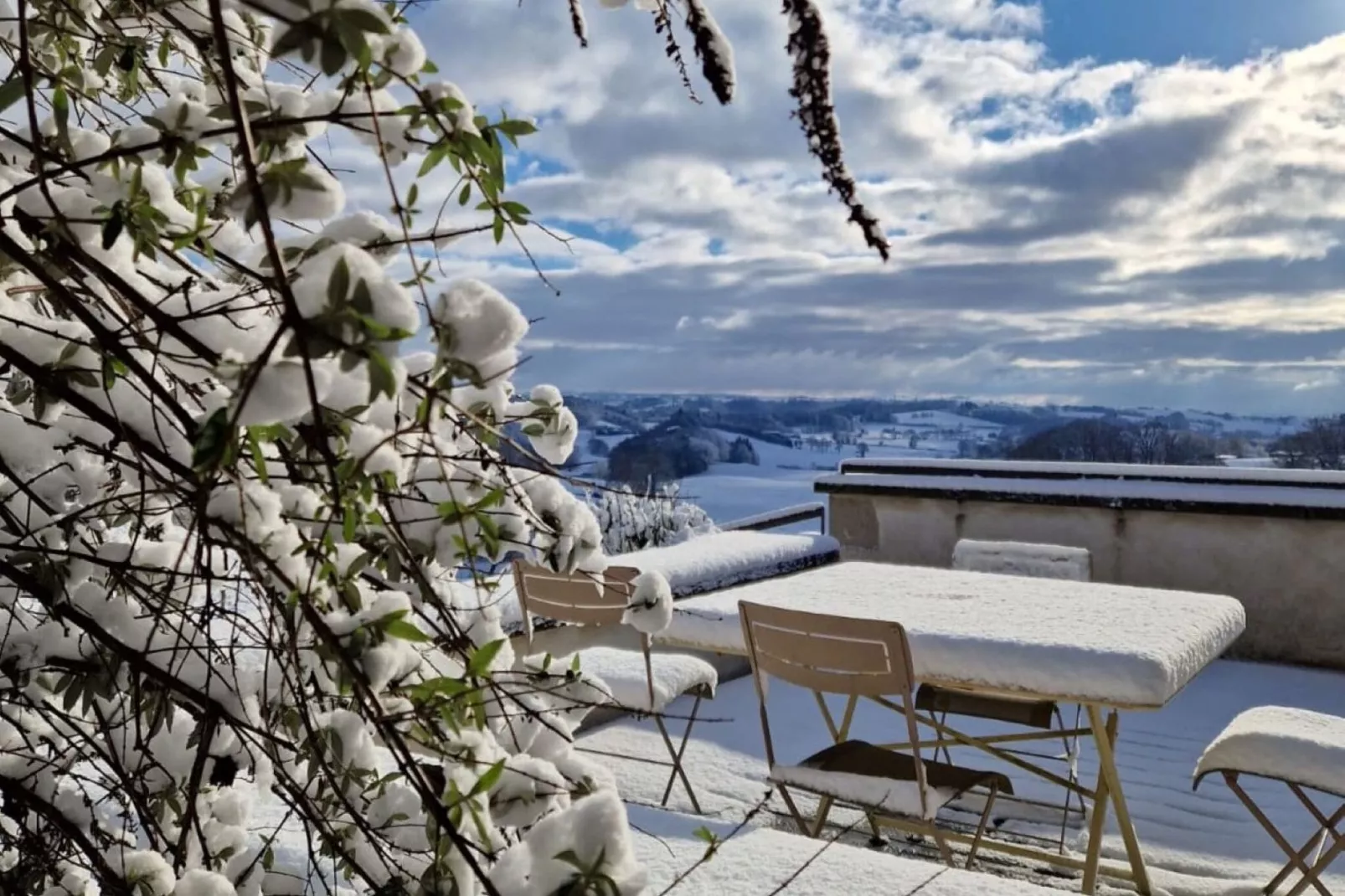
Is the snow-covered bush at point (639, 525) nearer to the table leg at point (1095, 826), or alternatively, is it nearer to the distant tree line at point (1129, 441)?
the distant tree line at point (1129, 441)

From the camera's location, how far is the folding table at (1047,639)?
2.65 metres

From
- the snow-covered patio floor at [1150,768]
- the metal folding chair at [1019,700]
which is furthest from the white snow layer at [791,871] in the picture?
the metal folding chair at [1019,700]

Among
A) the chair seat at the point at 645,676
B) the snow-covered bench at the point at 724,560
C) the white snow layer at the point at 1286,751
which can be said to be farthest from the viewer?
the snow-covered bench at the point at 724,560

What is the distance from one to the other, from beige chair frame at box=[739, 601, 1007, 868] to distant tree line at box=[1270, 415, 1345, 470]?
6301 mm

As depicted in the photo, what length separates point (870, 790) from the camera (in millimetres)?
2717

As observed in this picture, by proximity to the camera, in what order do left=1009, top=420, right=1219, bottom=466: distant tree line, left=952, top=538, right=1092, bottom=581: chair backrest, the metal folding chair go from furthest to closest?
left=1009, top=420, right=1219, bottom=466: distant tree line, left=952, top=538, right=1092, bottom=581: chair backrest, the metal folding chair

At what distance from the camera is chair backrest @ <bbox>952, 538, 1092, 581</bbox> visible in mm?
4367

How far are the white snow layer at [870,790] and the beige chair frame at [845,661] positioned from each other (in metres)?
0.01

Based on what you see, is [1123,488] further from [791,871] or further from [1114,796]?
[791,871]

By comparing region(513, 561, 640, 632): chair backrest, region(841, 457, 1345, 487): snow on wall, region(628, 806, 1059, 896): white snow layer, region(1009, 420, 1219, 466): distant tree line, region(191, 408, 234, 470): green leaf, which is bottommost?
region(628, 806, 1059, 896): white snow layer

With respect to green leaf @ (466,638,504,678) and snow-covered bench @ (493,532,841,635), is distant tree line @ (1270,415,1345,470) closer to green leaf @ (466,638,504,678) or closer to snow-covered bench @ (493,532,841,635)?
snow-covered bench @ (493,532,841,635)

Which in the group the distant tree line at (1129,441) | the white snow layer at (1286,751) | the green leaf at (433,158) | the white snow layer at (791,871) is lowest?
the white snow layer at (1286,751)

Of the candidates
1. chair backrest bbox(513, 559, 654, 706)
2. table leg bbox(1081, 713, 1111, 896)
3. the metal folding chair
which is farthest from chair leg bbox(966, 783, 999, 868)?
chair backrest bbox(513, 559, 654, 706)

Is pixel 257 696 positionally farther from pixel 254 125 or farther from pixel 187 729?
pixel 254 125
